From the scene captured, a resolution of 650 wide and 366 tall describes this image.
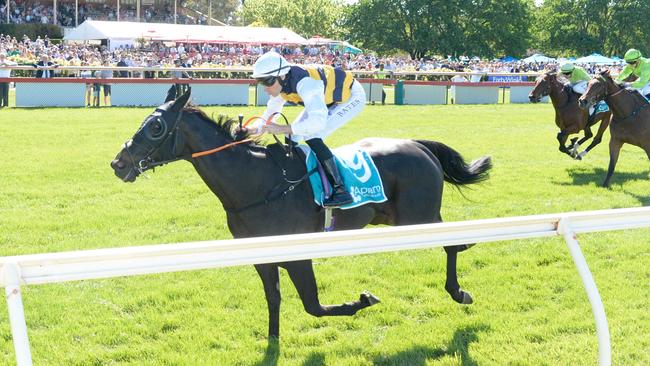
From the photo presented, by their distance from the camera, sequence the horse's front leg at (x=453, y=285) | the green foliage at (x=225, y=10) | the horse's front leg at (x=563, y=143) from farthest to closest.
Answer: the green foliage at (x=225, y=10), the horse's front leg at (x=563, y=143), the horse's front leg at (x=453, y=285)

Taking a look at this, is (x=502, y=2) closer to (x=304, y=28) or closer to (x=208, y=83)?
(x=304, y=28)

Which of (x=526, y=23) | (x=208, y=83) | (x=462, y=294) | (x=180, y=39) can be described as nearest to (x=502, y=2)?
(x=526, y=23)

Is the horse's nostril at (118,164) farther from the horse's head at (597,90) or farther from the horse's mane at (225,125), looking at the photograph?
the horse's head at (597,90)

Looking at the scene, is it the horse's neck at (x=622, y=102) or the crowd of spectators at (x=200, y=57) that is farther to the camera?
the crowd of spectators at (x=200, y=57)

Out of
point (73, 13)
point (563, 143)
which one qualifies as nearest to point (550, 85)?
point (563, 143)

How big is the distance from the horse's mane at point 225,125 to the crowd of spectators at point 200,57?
66.1 feet

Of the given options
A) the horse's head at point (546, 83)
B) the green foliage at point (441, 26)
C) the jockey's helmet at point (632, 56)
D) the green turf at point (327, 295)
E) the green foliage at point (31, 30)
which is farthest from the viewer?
the green foliage at point (441, 26)

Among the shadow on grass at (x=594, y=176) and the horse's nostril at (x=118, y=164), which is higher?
the horse's nostril at (x=118, y=164)

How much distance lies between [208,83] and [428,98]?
853cm

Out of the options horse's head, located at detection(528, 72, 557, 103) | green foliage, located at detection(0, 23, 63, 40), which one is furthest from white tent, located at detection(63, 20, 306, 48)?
horse's head, located at detection(528, 72, 557, 103)

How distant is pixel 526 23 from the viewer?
227 ft

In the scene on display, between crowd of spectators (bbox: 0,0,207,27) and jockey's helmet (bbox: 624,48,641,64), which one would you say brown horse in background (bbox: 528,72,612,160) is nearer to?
jockey's helmet (bbox: 624,48,641,64)

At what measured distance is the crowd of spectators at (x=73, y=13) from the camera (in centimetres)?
5419

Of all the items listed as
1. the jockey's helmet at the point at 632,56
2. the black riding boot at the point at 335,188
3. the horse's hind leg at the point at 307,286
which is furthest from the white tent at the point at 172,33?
the horse's hind leg at the point at 307,286
